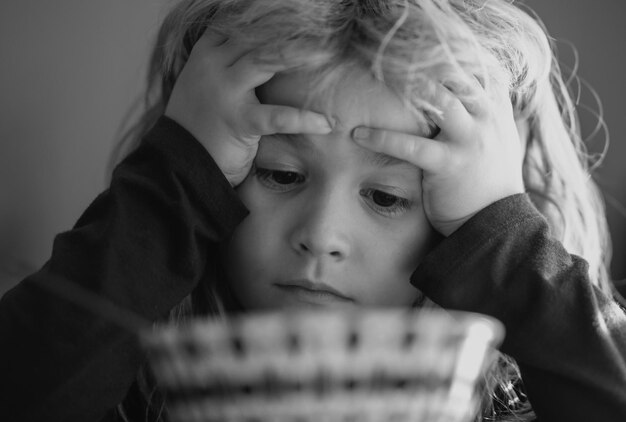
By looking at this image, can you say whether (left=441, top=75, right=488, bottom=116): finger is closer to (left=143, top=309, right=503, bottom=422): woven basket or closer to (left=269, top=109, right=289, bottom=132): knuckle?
(left=269, top=109, right=289, bottom=132): knuckle

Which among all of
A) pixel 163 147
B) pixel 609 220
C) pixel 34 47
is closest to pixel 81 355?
pixel 163 147

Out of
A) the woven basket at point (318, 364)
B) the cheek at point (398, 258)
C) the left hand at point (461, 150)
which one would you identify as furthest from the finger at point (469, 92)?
the woven basket at point (318, 364)

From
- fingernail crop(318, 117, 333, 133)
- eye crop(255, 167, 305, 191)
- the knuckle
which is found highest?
the knuckle

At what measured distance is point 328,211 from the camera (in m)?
Answer: 0.66

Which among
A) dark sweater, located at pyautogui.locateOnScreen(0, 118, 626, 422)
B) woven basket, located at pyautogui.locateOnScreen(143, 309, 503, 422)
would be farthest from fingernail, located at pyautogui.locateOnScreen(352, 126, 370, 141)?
woven basket, located at pyautogui.locateOnScreen(143, 309, 503, 422)

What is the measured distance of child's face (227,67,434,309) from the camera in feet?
2.17

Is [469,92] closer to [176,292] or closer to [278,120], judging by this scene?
[278,120]

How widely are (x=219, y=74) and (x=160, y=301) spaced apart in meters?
0.19

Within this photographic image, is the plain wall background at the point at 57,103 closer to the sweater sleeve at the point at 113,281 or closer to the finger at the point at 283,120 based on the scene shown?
the sweater sleeve at the point at 113,281

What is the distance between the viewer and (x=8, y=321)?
24.8 inches

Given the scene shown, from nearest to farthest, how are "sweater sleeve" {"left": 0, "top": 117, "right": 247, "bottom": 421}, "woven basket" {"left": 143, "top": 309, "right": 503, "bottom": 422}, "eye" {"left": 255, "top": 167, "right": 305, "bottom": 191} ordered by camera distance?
1. "woven basket" {"left": 143, "top": 309, "right": 503, "bottom": 422}
2. "sweater sleeve" {"left": 0, "top": 117, "right": 247, "bottom": 421}
3. "eye" {"left": 255, "top": 167, "right": 305, "bottom": 191}

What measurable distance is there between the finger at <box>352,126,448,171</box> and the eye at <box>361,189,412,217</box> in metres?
0.04

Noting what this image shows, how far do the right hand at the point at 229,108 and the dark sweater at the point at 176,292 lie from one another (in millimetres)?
17

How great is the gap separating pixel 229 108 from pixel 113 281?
0.17 metres
